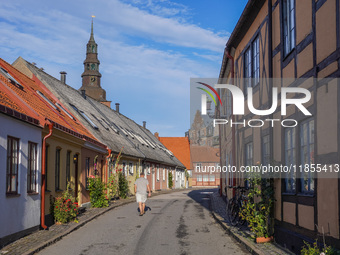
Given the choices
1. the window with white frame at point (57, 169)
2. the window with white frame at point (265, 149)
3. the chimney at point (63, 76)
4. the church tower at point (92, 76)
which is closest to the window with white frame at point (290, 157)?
the window with white frame at point (265, 149)

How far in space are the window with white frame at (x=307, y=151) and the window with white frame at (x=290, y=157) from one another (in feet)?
1.59

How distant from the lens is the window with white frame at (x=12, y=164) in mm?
10430

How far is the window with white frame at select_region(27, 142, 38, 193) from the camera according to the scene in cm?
1178

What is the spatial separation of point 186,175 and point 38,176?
46.8 meters

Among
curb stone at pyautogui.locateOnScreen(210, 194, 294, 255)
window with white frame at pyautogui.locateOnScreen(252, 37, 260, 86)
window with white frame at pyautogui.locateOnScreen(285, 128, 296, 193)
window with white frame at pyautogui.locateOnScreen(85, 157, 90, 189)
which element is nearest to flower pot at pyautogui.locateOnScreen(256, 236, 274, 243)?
curb stone at pyautogui.locateOnScreen(210, 194, 294, 255)

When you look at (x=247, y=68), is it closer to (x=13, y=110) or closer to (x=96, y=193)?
(x=13, y=110)

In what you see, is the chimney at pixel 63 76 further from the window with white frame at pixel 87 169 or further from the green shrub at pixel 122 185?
the window with white frame at pixel 87 169

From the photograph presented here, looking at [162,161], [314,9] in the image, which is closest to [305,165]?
[314,9]

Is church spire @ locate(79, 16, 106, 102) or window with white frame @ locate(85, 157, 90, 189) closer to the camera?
window with white frame @ locate(85, 157, 90, 189)

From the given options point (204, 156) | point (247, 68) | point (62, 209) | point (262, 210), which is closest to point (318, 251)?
point (262, 210)

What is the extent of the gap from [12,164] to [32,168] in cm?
139

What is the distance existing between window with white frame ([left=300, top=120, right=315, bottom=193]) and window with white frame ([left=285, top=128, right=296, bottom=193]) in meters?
0.48

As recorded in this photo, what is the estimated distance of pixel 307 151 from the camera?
8.40 metres

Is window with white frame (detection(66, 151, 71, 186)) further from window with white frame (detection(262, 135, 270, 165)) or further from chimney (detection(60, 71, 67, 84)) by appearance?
chimney (detection(60, 71, 67, 84))
